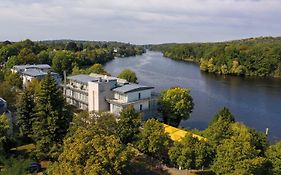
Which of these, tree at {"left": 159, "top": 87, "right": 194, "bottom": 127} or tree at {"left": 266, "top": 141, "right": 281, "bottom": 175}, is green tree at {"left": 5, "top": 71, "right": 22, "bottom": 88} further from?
tree at {"left": 266, "top": 141, "right": 281, "bottom": 175}

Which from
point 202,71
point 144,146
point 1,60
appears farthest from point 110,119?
point 202,71

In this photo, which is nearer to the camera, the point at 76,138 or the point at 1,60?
the point at 76,138

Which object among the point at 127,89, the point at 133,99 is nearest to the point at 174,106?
the point at 133,99

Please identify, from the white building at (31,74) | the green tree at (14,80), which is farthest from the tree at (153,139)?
the green tree at (14,80)

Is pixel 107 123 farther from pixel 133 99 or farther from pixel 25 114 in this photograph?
pixel 133 99

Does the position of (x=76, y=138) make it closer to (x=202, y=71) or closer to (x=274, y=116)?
(x=274, y=116)

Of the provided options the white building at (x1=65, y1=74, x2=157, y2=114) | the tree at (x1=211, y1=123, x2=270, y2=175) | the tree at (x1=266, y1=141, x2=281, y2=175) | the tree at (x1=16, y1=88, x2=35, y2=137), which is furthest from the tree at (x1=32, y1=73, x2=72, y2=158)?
the tree at (x1=266, y1=141, x2=281, y2=175)
